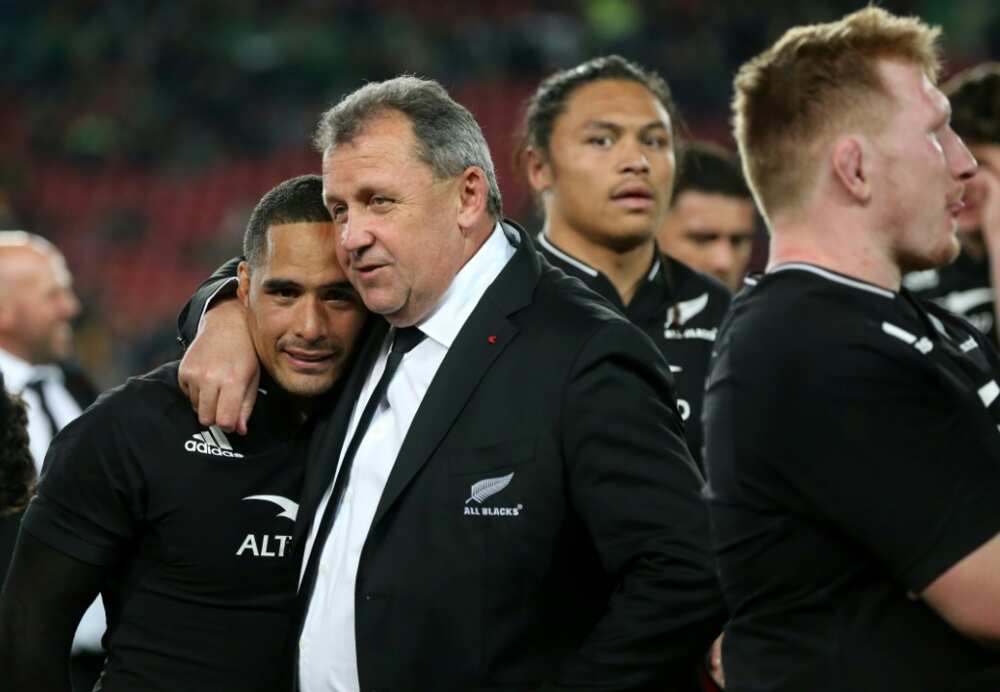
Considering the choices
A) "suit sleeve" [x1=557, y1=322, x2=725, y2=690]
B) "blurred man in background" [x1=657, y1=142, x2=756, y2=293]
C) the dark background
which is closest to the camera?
"suit sleeve" [x1=557, y1=322, x2=725, y2=690]

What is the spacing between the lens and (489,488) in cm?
238

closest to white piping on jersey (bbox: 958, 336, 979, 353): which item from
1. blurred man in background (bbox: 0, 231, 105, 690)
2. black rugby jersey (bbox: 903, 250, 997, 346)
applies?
black rugby jersey (bbox: 903, 250, 997, 346)

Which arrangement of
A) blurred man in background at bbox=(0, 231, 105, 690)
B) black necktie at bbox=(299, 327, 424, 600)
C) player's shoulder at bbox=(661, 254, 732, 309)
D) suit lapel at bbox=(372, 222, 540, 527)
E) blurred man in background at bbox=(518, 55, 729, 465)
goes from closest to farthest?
suit lapel at bbox=(372, 222, 540, 527) → black necktie at bbox=(299, 327, 424, 600) → blurred man in background at bbox=(518, 55, 729, 465) → player's shoulder at bbox=(661, 254, 732, 309) → blurred man in background at bbox=(0, 231, 105, 690)

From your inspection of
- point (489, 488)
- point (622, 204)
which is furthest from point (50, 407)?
point (489, 488)

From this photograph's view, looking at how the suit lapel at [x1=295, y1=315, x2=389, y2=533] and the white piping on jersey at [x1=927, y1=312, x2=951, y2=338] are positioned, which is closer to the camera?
the white piping on jersey at [x1=927, y1=312, x2=951, y2=338]

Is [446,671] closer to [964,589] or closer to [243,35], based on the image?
[964,589]

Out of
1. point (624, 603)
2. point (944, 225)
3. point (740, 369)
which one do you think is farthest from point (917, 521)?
point (624, 603)

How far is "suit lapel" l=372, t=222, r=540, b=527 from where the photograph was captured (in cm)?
242

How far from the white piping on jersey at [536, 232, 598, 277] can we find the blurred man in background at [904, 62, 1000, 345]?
0.86m

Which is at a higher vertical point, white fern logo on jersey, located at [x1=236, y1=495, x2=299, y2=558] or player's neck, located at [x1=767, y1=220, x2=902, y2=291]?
player's neck, located at [x1=767, y1=220, x2=902, y2=291]

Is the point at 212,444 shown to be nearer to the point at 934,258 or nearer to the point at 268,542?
the point at 268,542

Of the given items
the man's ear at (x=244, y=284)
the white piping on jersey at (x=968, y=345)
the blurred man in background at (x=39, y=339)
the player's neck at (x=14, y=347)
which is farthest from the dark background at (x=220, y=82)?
the white piping on jersey at (x=968, y=345)

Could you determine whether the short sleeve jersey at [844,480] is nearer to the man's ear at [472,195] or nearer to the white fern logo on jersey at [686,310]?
the man's ear at [472,195]

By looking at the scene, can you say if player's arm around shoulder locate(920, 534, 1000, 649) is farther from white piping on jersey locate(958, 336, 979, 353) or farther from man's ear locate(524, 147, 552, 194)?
man's ear locate(524, 147, 552, 194)
